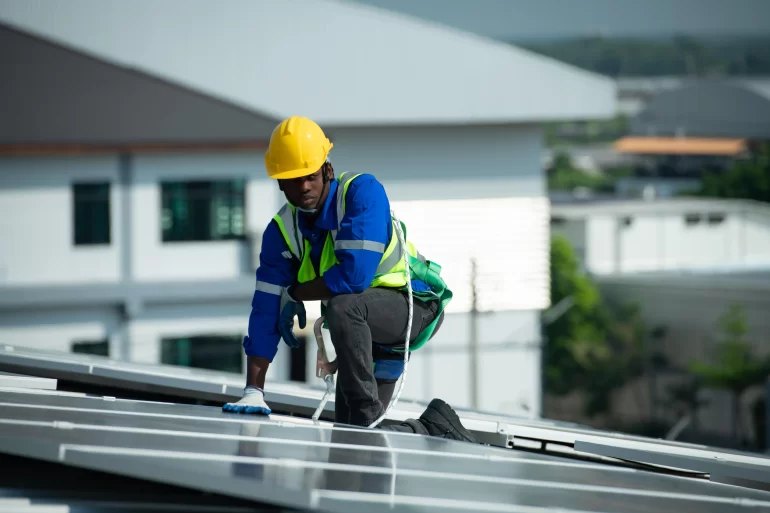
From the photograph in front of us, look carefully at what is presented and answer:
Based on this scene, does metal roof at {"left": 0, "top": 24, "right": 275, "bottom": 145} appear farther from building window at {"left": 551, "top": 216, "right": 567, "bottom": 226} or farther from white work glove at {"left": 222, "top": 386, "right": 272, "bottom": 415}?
building window at {"left": 551, "top": 216, "right": 567, "bottom": 226}

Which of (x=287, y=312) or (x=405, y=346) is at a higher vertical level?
(x=287, y=312)

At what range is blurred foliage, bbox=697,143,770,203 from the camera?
79438 millimetres

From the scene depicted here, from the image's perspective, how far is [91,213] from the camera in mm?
26422

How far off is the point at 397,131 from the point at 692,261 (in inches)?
1319

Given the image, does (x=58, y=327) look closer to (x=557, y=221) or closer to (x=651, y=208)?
(x=557, y=221)

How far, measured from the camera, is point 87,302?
26141 mm

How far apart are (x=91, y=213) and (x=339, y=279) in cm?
2133

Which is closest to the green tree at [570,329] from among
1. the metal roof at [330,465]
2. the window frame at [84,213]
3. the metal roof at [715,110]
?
the window frame at [84,213]

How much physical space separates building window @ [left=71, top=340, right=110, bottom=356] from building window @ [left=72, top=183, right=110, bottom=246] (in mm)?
2185

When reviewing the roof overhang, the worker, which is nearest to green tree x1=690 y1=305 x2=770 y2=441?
the worker

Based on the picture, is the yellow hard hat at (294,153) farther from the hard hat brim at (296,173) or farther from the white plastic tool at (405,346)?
the white plastic tool at (405,346)

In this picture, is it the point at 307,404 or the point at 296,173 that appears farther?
the point at 307,404

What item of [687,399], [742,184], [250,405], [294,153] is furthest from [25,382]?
[742,184]

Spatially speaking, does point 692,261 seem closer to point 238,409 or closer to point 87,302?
point 87,302
